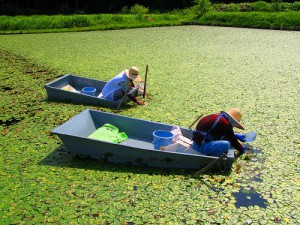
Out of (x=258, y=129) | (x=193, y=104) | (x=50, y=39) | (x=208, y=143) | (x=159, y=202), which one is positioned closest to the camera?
(x=159, y=202)

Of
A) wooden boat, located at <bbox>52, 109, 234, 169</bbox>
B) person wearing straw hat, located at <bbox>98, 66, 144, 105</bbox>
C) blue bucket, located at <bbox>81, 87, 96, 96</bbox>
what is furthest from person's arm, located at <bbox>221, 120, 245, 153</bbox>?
blue bucket, located at <bbox>81, 87, 96, 96</bbox>

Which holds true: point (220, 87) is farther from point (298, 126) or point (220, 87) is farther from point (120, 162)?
point (120, 162)

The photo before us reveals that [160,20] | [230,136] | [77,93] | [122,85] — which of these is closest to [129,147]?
[230,136]

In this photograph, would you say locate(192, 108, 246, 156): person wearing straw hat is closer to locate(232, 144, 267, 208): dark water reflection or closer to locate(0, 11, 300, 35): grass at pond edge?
locate(232, 144, 267, 208): dark water reflection

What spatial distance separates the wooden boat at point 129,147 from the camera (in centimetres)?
381

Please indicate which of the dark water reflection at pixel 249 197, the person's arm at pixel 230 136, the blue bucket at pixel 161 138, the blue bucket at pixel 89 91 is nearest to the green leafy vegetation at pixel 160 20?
the blue bucket at pixel 89 91

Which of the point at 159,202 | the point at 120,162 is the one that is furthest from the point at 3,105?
the point at 159,202

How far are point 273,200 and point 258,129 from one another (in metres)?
1.72

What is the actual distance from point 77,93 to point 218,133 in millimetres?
3045

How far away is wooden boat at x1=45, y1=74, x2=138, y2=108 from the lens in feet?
19.5

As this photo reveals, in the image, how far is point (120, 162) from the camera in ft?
13.3

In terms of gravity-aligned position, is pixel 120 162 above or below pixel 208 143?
below

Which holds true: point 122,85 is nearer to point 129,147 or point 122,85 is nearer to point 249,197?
point 129,147

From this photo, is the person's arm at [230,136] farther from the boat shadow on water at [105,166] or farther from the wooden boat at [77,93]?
the wooden boat at [77,93]
